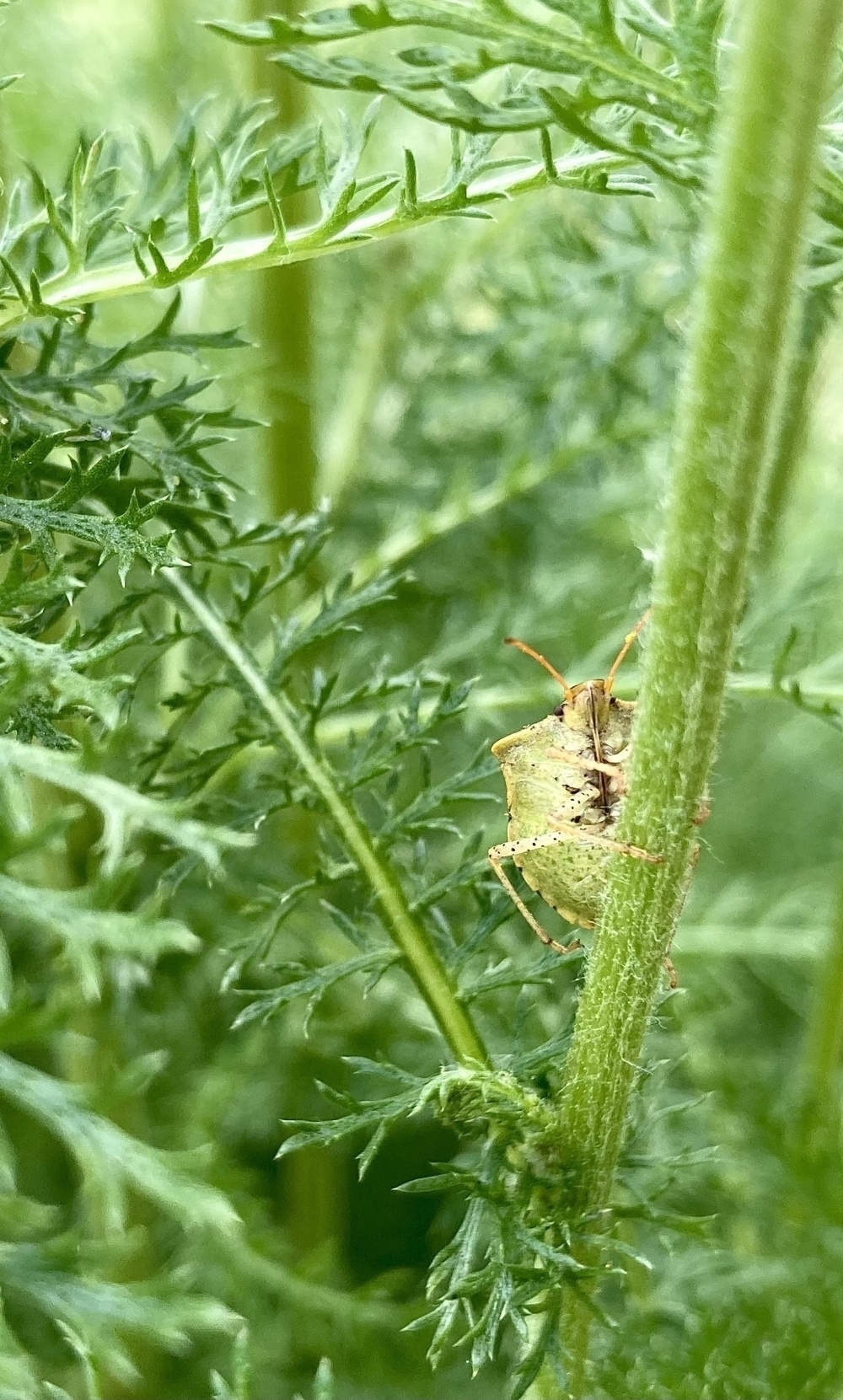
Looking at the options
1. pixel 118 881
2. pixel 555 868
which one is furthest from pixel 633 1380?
pixel 118 881

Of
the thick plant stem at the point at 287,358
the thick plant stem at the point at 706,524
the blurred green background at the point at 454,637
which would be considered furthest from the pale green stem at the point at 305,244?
the thick plant stem at the point at 287,358

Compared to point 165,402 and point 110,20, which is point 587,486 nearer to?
point 165,402

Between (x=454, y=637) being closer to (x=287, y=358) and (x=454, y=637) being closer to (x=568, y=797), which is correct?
(x=287, y=358)

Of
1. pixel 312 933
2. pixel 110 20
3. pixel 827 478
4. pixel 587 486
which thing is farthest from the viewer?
pixel 827 478

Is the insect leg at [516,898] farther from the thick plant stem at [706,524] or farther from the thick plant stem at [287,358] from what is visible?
the thick plant stem at [287,358]

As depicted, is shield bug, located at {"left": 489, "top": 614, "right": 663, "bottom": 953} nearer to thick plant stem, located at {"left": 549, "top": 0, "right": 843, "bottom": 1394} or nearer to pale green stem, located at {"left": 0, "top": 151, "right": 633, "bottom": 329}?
thick plant stem, located at {"left": 549, "top": 0, "right": 843, "bottom": 1394}

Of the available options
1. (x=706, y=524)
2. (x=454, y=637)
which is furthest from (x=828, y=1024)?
(x=706, y=524)
